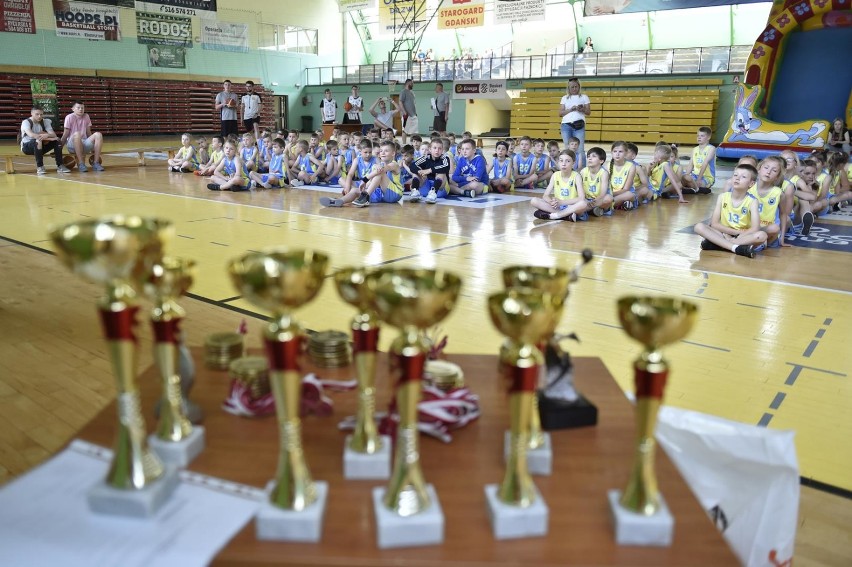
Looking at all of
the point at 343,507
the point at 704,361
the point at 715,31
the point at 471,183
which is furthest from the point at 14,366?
the point at 715,31

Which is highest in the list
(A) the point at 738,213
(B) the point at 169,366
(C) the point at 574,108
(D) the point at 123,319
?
(C) the point at 574,108

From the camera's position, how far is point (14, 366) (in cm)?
282

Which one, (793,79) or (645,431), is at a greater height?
(793,79)

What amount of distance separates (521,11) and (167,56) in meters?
11.1

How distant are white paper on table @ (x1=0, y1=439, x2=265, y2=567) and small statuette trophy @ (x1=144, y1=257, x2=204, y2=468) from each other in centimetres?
5

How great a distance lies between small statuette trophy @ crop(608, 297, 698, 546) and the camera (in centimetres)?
95

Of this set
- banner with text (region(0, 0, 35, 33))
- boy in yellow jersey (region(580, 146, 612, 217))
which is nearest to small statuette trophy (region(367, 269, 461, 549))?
boy in yellow jersey (region(580, 146, 612, 217))

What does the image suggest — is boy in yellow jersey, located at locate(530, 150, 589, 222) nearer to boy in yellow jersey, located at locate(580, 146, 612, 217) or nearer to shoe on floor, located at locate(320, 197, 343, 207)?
boy in yellow jersey, located at locate(580, 146, 612, 217)

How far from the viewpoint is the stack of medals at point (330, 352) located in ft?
5.25

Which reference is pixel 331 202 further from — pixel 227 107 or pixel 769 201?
pixel 227 107

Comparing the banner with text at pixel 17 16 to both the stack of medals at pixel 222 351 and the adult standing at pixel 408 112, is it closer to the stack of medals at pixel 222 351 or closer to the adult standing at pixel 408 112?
the adult standing at pixel 408 112

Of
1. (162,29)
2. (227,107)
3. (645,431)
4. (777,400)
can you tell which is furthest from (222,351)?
(162,29)

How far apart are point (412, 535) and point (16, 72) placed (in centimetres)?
2027

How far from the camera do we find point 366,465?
43.3 inches
